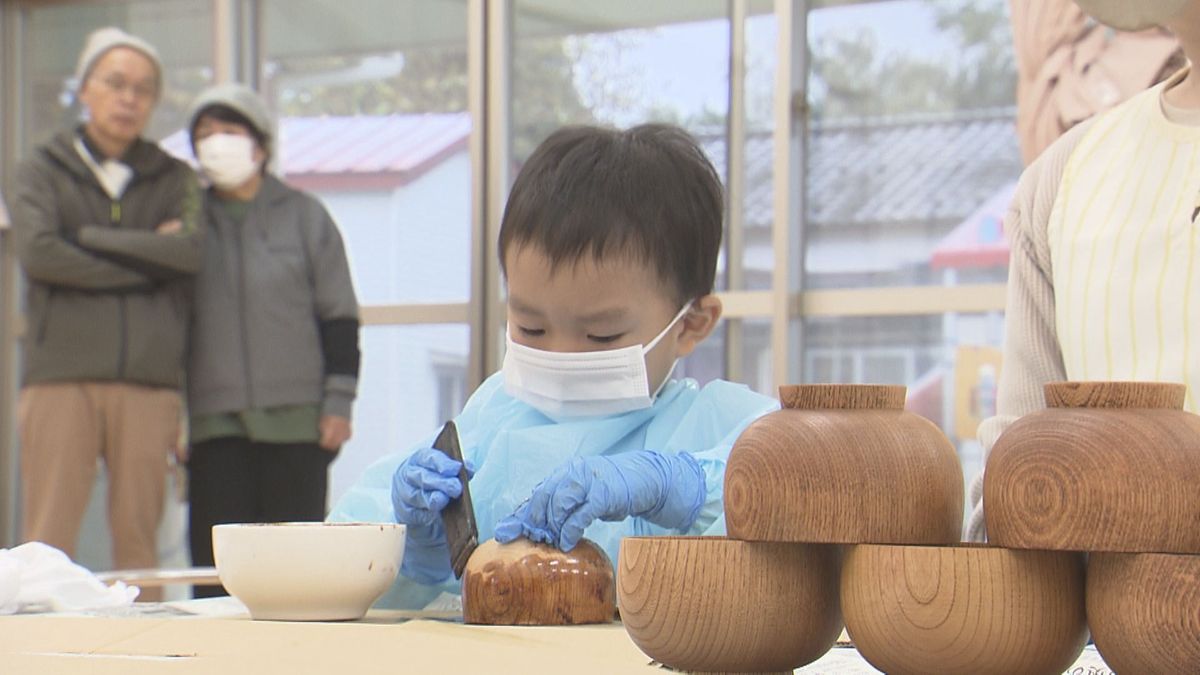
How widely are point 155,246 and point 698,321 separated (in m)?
2.46

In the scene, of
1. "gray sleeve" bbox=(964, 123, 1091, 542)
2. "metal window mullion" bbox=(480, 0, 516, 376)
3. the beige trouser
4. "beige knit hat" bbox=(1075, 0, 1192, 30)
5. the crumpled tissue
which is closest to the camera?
"beige knit hat" bbox=(1075, 0, 1192, 30)

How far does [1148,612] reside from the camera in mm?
530

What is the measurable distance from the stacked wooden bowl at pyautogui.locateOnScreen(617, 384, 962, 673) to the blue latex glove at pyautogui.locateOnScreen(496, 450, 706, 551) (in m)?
0.36

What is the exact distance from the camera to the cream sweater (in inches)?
Answer: 45.3

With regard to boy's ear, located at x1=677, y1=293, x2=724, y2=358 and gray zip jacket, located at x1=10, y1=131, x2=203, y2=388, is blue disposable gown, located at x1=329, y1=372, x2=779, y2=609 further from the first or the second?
gray zip jacket, located at x1=10, y1=131, x2=203, y2=388

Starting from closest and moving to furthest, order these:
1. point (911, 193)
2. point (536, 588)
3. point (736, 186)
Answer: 1. point (536, 588)
2. point (911, 193)
3. point (736, 186)

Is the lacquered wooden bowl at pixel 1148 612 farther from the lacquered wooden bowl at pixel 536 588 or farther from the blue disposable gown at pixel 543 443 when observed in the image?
the blue disposable gown at pixel 543 443

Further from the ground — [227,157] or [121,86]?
[121,86]

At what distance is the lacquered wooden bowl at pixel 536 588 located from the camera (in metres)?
0.97

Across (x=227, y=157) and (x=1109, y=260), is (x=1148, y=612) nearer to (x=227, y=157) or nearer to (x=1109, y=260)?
(x=1109, y=260)

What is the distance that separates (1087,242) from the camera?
1199mm

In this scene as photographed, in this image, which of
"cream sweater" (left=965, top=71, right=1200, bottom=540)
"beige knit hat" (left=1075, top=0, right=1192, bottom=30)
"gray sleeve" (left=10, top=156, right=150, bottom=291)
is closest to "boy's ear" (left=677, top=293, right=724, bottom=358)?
"cream sweater" (left=965, top=71, right=1200, bottom=540)

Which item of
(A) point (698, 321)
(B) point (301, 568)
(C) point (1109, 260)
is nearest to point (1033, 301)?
(C) point (1109, 260)

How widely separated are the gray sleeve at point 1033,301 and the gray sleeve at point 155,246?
2.76 metres
